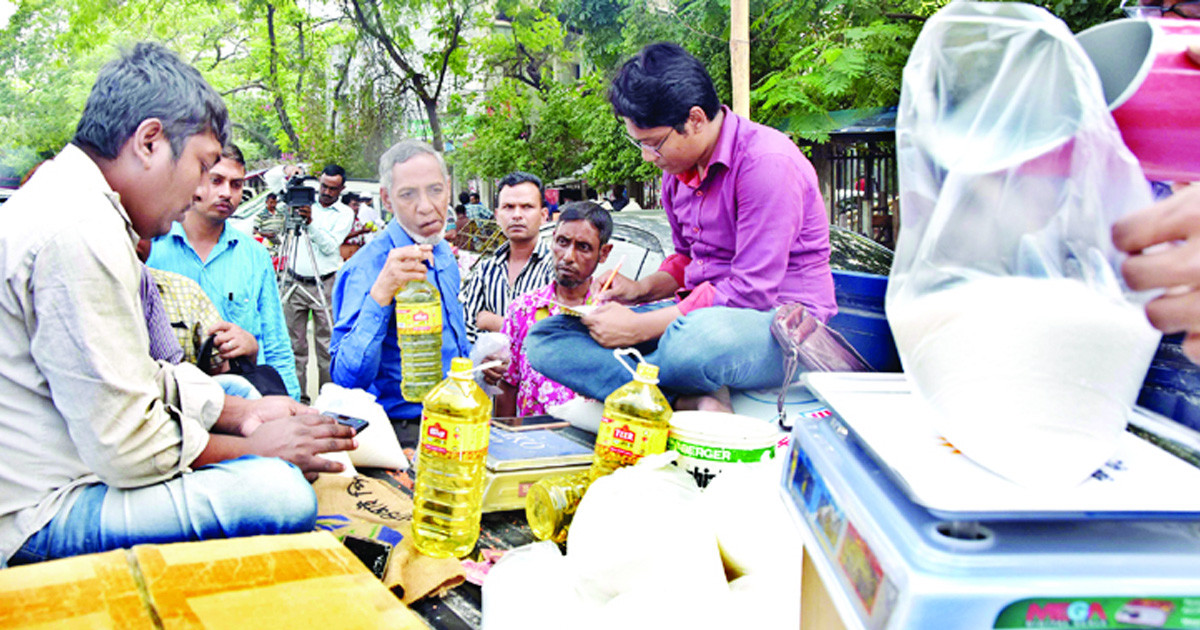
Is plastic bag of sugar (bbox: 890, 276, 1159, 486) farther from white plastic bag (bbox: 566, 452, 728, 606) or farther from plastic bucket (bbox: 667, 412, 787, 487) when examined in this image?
plastic bucket (bbox: 667, 412, 787, 487)

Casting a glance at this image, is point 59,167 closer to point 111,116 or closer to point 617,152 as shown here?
point 111,116

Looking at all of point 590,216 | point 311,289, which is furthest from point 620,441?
point 311,289

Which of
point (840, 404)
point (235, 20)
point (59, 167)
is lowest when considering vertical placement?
point (840, 404)

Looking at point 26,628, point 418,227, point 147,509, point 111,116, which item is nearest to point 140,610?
point 26,628

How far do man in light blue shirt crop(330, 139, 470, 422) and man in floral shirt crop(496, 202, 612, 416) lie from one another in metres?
0.33

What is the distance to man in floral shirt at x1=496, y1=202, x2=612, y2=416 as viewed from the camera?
11.1ft

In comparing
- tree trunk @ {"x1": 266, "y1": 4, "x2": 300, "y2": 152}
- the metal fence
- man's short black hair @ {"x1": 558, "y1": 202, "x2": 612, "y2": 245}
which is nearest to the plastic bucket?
man's short black hair @ {"x1": 558, "y1": 202, "x2": 612, "y2": 245}

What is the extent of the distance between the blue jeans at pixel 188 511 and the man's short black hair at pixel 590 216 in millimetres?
2113

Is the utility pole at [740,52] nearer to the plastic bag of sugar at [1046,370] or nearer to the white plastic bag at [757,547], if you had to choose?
the white plastic bag at [757,547]

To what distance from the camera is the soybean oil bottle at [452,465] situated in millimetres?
1640

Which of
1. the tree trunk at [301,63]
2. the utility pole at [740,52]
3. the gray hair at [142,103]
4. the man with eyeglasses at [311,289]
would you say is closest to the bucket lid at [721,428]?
the gray hair at [142,103]

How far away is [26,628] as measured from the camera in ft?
3.50

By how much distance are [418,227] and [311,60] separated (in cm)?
1468

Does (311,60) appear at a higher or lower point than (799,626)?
higher
